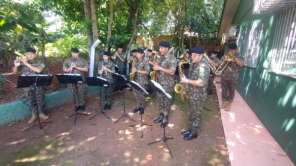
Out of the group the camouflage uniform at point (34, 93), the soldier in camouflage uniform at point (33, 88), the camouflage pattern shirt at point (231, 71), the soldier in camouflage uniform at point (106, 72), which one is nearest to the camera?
the soldier in camouflage uniform at point (33, 88)

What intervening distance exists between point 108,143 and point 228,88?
4.05m

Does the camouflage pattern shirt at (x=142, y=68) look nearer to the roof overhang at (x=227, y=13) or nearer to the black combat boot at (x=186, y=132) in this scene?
the black combat boot at (x=186, y=132)

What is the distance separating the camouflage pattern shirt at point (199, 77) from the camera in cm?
403

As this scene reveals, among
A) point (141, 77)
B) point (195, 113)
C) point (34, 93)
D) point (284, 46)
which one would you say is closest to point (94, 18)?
point (141, 77)

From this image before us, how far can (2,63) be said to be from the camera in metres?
7.70

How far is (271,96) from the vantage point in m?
5.06

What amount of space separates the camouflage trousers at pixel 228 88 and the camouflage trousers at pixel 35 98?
5.52 metres

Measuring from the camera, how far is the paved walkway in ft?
12.6

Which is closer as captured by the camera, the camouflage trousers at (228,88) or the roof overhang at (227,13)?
the camouflage trousers at (228,88)

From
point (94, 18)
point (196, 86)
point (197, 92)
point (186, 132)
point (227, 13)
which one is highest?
point (227, 13)

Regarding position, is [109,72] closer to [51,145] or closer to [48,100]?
[48,100]

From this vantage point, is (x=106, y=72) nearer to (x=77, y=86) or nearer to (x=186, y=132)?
(x=77, y=86)

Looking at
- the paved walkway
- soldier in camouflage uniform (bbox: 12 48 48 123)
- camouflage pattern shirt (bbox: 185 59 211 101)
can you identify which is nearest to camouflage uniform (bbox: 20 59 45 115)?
soldier in camouflage uniform (bbox: 12 48 48 123)


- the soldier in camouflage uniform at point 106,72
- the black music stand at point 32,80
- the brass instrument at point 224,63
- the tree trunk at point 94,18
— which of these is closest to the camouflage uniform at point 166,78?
the brass instrument at point 224,63
